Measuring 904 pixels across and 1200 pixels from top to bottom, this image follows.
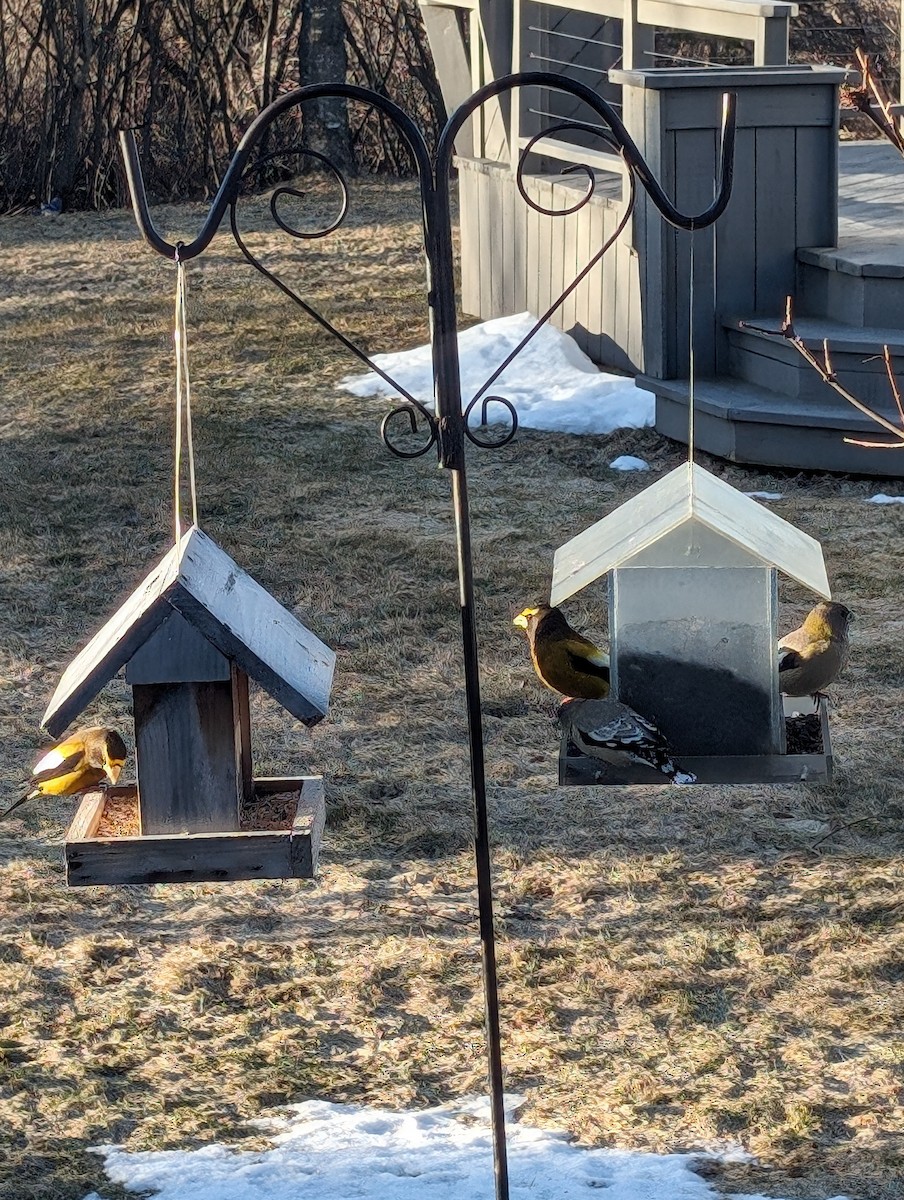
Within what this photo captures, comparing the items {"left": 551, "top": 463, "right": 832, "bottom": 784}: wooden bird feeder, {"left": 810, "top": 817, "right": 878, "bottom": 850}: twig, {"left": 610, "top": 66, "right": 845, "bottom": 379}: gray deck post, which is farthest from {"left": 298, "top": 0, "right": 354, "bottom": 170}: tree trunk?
{"left": 551, "top": 463, "right": 832, "bottom": 784}: wooden bird feeder

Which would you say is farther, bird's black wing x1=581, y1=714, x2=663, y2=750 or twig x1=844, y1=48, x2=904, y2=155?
bird's black wing x1=581, y1=714, x2=663, y2=750

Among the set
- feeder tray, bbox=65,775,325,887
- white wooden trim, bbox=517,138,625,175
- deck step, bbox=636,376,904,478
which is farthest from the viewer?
white wooden trim, bbox=517,138,625,175

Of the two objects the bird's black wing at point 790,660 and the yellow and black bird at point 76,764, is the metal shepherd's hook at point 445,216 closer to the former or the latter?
the yellow and black bird at point 76,764

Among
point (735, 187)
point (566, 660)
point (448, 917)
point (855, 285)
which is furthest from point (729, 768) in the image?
point (735, 187)

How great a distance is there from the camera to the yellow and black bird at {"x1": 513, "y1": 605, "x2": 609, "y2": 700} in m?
3.38

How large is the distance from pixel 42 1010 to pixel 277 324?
25.1ft

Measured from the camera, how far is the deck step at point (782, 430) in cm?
699

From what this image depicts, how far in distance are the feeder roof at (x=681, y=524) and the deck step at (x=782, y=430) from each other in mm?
3834

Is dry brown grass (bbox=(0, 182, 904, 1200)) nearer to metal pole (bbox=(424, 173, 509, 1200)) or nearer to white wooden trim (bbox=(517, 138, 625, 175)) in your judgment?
metal pole (bbox=(424, 173, 509, 1200))

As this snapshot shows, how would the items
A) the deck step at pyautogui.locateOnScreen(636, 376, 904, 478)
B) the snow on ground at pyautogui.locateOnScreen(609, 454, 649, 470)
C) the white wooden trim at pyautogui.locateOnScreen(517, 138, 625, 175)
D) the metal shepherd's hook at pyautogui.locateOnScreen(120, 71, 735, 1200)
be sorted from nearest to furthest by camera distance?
the metal shepherd's hook at pyautogui.locateOnScreen(120, 71, 735, 1200), the deck step at pyautogui.locateOnScreen(636, 376, 904, 478), the snow on ground at pyautogui.locateOnScreen(609, 454, 649, 470), the white wooden trim at pyautogui.locateOnScreen(517, 138, 625, 175)

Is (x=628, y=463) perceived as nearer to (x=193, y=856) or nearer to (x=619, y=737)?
(x=619, y=737)

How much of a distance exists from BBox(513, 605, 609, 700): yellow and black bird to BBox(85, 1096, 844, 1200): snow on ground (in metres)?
0.88

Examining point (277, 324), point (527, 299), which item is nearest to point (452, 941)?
point (527, 299)

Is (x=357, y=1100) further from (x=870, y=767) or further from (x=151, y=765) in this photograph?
Answer: (x=870, y=767)
